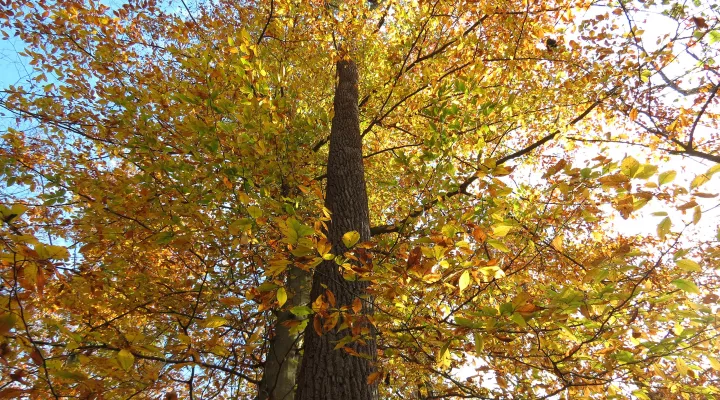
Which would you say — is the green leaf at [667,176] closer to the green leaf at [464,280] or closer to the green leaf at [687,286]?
the green leaf at [687,286]

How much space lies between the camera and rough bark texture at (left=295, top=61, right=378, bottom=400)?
219 cm

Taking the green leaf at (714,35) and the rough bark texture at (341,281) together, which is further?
the green leaf at (714,35)

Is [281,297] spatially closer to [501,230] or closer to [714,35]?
[501,230]

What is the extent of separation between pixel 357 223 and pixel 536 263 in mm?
2927

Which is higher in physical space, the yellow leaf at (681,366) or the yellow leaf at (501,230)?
the yellow leaf at (501,230)

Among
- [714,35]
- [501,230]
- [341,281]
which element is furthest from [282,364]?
[714,35]

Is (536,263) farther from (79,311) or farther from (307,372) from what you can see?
(79,311)

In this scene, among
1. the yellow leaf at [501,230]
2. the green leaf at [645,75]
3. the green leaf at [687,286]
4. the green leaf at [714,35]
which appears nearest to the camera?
the green leaf at [687,286]

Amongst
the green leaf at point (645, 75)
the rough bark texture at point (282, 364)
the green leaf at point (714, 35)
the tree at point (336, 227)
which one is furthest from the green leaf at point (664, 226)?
the green leaf at point (645, 75)

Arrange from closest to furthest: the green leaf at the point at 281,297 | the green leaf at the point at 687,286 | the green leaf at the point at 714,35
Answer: the green leaf at the point at 687,286
the green leaf at the point at 281,297
the green leaf at the point at 714,35

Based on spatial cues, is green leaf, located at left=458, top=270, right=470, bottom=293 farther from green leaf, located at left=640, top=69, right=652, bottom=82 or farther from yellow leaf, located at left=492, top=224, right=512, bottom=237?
green leaf, located at left=640, top=69, right=652, bottom=82

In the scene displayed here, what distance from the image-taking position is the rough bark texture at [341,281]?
219 centimetres

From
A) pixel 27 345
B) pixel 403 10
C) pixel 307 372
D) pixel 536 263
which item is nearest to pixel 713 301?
pixel 307 372

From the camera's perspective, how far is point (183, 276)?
4.63m
